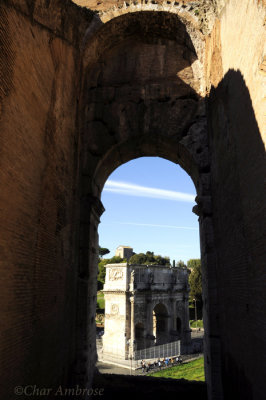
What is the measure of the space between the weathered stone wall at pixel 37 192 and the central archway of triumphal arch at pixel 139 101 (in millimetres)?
673

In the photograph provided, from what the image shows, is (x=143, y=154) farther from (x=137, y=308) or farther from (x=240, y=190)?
(x=137, y=308)

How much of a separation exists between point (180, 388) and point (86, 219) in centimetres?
406

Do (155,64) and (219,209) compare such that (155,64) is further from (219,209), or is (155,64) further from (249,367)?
(249,367)

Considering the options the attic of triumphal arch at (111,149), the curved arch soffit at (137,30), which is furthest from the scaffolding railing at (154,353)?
the curved arch soffit at (137,30)

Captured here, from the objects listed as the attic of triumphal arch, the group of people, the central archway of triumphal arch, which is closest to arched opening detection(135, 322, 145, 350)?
the group of people

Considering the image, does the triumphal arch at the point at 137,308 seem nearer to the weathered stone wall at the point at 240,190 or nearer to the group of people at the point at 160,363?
the group of people at the point at 160,363

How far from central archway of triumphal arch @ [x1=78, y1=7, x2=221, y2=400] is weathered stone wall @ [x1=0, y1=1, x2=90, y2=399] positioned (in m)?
0.67

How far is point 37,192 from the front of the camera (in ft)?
13.6

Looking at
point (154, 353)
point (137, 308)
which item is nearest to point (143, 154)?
point (137, 308)

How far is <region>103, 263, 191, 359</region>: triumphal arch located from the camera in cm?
2392

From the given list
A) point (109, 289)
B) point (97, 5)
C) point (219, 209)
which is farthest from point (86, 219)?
point (109, 289)

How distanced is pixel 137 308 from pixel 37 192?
74.4 feet

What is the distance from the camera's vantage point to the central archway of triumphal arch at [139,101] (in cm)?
653

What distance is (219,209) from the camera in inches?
218
